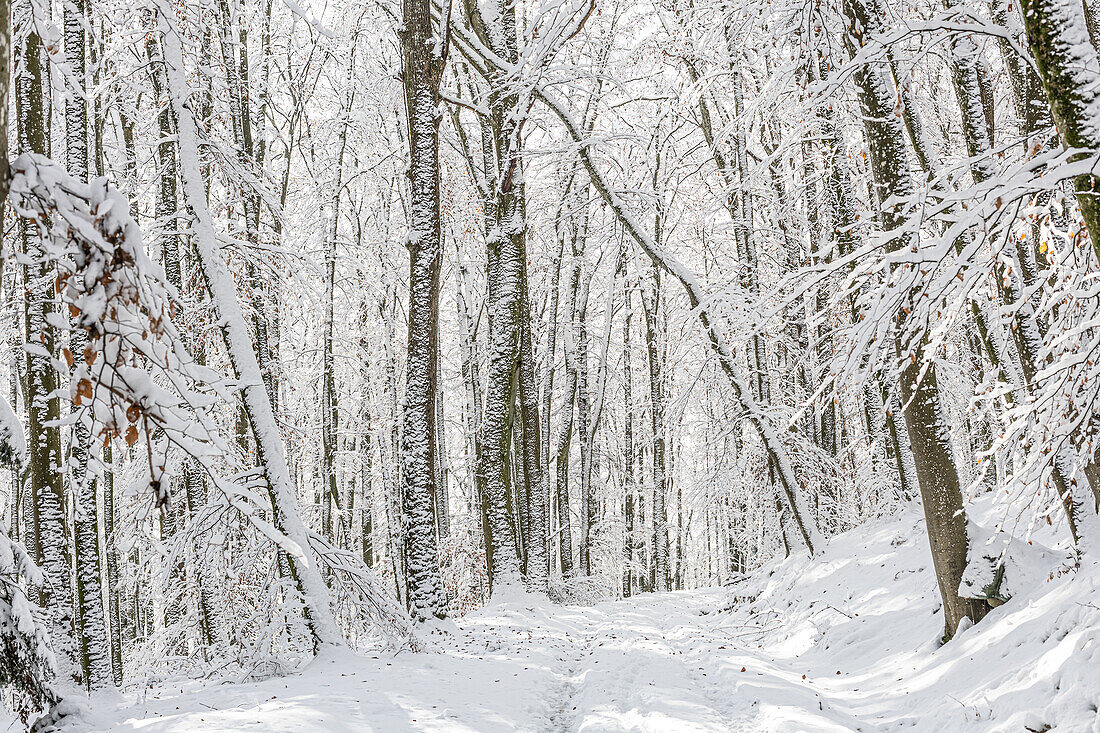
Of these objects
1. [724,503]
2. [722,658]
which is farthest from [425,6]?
[724,503]

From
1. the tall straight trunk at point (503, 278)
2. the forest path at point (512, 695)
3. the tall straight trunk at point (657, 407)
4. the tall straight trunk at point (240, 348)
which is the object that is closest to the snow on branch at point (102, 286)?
the forest path at point (512, 695)

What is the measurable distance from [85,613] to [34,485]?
163cm

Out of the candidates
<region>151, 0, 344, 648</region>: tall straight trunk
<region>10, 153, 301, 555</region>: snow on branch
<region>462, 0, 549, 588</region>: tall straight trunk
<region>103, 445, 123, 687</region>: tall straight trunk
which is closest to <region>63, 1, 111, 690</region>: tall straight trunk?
<region>151, 0, 344, 648</region>: tall straight trunk

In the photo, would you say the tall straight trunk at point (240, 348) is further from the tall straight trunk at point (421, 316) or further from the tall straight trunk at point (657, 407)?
the tall straight trunk at point (657, 407)

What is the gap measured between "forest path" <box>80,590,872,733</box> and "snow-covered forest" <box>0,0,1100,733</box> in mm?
66

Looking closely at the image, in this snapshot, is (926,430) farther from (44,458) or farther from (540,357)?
(540,357)

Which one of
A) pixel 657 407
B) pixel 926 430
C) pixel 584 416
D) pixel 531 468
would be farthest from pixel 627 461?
pixel 926 430

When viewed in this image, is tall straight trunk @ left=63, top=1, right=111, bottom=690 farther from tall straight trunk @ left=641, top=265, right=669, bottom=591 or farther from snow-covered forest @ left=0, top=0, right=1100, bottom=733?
tall straight trunk @ left=641, top=265, right=669, bottom=591

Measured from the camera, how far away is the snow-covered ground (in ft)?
17.0

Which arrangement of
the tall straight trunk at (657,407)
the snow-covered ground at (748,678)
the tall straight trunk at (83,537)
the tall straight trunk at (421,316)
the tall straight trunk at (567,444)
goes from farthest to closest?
the tall straight trunk at (657,407) < the tall straight trunk at (567,444) < the tall straight trunk at (421,316) < the tall straight trunk at (83,537) < the snow-covered ground at (748,678)

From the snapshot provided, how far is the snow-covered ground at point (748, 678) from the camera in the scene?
520cm

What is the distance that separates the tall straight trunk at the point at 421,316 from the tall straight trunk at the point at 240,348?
148 centimetres

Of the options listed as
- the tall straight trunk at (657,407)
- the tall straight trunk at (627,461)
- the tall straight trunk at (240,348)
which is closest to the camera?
the tall straight trunk at (240,348)

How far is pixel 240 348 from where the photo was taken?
326 inches
